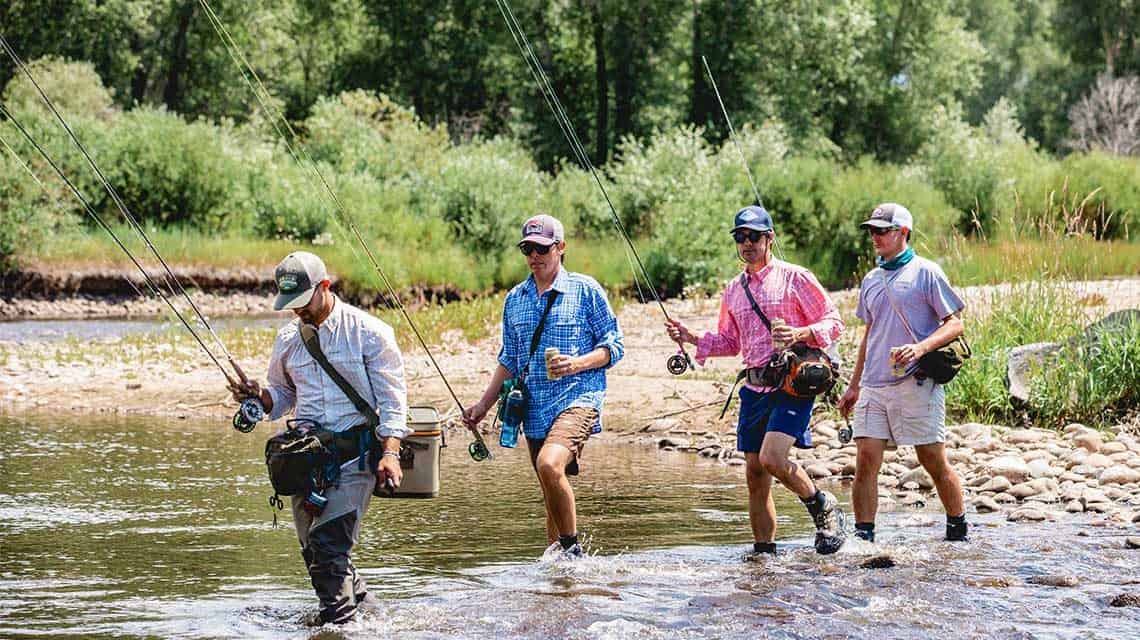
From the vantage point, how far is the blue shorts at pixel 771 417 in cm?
792

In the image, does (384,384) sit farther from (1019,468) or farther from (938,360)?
(1019,468)

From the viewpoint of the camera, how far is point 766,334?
312 inches

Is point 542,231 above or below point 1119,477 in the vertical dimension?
above

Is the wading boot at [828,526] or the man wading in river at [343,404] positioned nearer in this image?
the man wading in river at [343,404]

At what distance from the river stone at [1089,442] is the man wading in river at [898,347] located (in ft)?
11.8

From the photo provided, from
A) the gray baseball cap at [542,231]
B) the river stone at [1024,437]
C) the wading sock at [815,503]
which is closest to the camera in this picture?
the gray baseball cap at [542,231]

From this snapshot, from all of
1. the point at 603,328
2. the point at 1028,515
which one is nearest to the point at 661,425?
the point at 1028,515

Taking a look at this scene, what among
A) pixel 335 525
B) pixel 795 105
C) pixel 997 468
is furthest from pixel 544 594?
pixel 795 105

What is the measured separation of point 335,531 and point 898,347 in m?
3.19

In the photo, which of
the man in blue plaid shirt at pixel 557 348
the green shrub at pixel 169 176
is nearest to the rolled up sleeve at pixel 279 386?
the man in blue plaid shirt at pixel 557 348

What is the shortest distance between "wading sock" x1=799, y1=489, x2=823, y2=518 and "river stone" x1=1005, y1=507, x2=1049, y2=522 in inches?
79.8

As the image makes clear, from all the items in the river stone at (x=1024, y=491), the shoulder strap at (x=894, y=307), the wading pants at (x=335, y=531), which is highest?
the shoulder strap at (x=894, y=307)

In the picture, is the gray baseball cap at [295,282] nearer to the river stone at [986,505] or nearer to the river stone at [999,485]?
the river stone at [986,505]

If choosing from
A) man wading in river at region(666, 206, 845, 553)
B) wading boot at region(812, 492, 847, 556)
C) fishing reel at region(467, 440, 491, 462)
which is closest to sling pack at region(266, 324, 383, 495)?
fishing reel at region(467, 440, 491, 462)
